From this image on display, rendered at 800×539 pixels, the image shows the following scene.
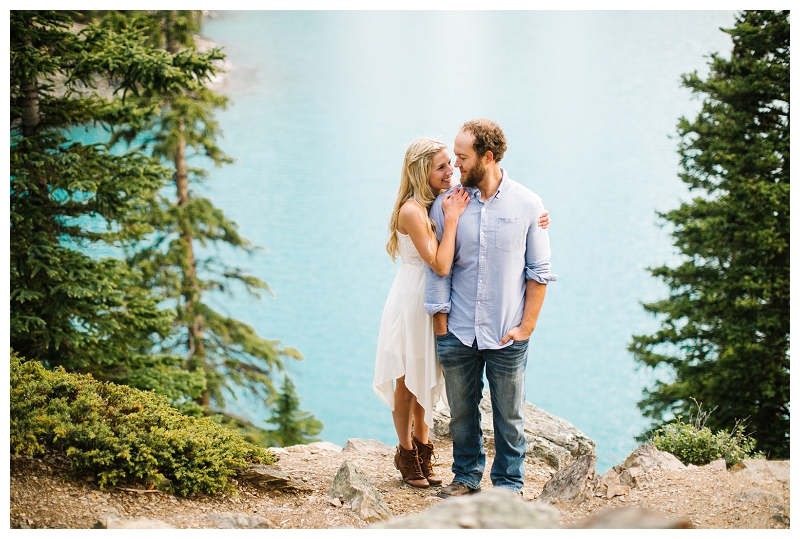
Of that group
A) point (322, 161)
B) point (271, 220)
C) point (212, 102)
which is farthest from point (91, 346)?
point (322, 161)

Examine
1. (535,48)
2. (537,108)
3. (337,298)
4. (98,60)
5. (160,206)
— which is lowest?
(337,298)

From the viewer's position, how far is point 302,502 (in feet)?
11.1

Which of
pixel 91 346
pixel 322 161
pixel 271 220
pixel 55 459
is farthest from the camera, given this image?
pixel 322 161

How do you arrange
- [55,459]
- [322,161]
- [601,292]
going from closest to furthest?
[55,459] → [601,292] → [322,161]

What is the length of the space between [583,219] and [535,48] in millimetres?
8029

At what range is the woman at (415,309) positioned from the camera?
3.19m

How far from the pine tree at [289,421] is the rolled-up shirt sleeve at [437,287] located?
7.36 m

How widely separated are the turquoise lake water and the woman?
51.9 feet

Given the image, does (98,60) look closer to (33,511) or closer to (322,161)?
(33,511)

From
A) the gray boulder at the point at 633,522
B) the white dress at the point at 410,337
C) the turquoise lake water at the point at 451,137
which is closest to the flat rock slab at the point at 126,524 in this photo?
the white dress at the point at 410,337

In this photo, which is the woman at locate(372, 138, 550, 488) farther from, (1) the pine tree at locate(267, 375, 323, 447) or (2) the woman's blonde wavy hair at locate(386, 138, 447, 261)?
(1) the pine tree at locate(267, 375, 323, 447)

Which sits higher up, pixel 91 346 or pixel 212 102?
pixel 212 102

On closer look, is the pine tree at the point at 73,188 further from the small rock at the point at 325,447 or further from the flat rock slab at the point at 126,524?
the flat rock slab at the point at 126,524

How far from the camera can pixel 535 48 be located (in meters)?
26.0
